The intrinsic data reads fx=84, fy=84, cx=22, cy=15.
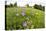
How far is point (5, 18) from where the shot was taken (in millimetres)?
1198

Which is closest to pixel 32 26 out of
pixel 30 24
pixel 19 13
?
pixel 30 24

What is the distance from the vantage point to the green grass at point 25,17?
3.97 ft

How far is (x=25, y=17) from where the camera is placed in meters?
1.23

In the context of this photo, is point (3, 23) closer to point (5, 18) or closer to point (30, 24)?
point (5, 18)

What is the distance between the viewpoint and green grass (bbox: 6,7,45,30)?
47.6 inches

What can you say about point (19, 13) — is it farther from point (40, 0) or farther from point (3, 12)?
point (40, 0)

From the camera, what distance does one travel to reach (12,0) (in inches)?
48.2

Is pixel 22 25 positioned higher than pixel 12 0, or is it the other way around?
pixel 12 0

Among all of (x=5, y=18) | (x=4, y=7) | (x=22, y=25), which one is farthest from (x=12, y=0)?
(x=22, y=25)

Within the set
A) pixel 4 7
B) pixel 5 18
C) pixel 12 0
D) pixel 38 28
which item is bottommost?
pixel 38 28

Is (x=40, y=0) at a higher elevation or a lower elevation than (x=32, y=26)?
higher

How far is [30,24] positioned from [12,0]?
44cm

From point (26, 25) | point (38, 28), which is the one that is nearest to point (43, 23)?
point (38, 28)

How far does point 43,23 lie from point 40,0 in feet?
1.15
